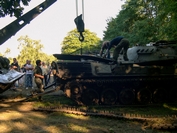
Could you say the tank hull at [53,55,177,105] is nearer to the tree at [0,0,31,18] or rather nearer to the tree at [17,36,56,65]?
the tree at [0,0,31,18]

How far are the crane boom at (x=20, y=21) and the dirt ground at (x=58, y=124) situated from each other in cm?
225

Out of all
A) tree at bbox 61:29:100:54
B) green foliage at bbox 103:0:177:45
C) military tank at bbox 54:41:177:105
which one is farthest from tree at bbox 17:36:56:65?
military tank at bbox 54:41:177:105

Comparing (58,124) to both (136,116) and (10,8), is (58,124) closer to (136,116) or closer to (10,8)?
(136,116)

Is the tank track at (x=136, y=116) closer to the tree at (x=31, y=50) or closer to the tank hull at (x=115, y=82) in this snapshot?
the tank hull at (x=115, y=82)

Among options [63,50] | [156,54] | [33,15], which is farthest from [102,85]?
[63,50]

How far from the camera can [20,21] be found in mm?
7430

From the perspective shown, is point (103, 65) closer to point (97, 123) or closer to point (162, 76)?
point (162, 76)

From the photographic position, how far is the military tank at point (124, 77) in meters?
9.90

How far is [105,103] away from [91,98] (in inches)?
24.2

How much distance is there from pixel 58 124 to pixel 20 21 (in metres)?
3.22

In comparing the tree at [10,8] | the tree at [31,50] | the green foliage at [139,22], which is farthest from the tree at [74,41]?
the tree at [10,8]

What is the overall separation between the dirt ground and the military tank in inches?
88.9

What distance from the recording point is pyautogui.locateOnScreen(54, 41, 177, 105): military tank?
9.90m

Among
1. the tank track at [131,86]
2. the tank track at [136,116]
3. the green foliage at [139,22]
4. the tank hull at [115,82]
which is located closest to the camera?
the tank track at [136,116]
